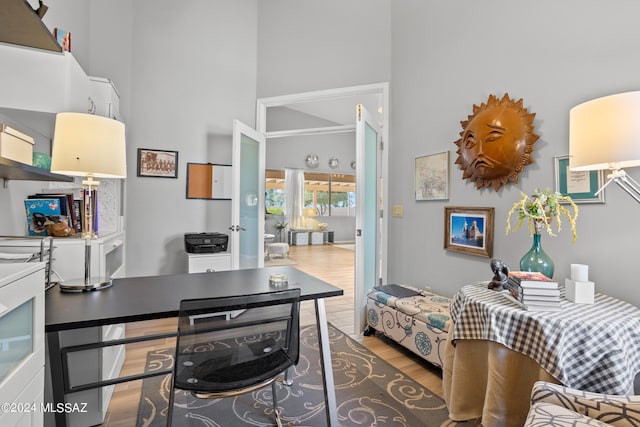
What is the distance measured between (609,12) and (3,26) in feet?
9.42

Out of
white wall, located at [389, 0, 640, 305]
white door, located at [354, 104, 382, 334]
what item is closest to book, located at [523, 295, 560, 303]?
white wall, located at [389, 0, 640, 305]

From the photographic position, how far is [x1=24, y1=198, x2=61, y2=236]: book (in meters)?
1.80

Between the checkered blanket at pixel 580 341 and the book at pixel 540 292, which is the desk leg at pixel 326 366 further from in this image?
the book at pixel 540 292

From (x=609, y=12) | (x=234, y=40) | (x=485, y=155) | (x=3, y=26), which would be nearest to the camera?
(x=3, y=26)

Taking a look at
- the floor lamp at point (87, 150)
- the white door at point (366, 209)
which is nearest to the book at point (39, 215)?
the floor lamp at point (87, 150)

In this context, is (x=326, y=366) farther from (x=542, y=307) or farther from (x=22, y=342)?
(x=22, y=342)

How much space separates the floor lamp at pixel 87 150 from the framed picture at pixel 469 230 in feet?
8.09

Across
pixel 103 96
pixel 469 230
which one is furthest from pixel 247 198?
pixel 469 230

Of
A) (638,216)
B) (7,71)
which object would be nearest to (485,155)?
(638,216)

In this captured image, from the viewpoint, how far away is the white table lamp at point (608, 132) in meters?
1.26

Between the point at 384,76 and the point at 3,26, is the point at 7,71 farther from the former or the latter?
the point at 384,76

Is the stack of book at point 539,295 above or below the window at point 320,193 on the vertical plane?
below

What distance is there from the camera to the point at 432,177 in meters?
2.96

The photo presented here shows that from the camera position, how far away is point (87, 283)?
59.5 inches
